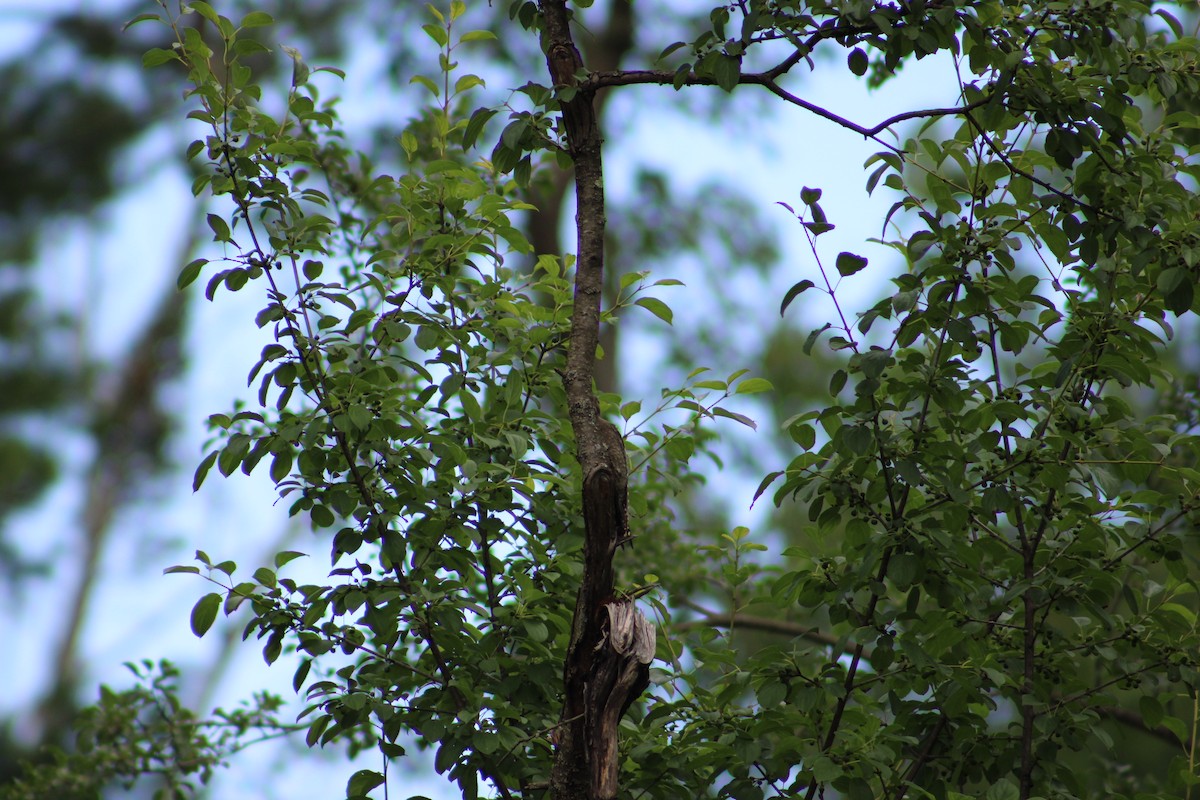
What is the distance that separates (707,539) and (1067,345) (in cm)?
506

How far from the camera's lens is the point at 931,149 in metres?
2.28

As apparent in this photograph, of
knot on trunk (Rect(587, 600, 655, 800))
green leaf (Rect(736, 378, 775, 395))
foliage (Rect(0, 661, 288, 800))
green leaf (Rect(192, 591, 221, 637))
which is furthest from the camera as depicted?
foliage (Rect(0, 661, 288, 800))

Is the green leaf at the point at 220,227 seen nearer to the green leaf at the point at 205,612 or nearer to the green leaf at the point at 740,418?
the green leaf at the point at 205,612

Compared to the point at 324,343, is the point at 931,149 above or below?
above

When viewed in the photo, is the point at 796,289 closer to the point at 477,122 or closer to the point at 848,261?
the point at 848,261

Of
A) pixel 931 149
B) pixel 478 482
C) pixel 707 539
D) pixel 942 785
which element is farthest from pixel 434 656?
pixel 707 539

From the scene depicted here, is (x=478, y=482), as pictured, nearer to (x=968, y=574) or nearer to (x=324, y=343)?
(x=324, y=343)

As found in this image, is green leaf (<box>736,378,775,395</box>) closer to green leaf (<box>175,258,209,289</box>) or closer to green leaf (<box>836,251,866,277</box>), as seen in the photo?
green leaf (<box>836,251,866,277</box>)

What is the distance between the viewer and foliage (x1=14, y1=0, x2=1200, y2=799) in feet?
7.27

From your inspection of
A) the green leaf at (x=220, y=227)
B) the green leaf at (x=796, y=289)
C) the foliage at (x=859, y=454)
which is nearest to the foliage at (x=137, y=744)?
the foliage at (x=859, y=454)

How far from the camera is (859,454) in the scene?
2.15 meters

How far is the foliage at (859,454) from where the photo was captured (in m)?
2.22

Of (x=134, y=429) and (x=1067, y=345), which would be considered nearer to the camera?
(x=1067, y=345)

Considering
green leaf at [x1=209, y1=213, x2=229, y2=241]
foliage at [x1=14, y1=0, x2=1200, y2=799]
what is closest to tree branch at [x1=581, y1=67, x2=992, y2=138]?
foliage at [x1=14, y1=0, x2=1200, y2=799]
